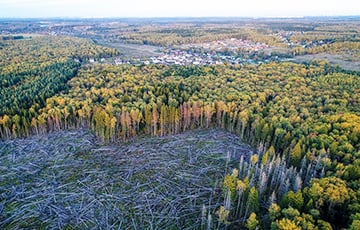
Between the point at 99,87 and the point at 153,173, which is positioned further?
the point at 99,87

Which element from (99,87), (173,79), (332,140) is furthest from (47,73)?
(332,140)

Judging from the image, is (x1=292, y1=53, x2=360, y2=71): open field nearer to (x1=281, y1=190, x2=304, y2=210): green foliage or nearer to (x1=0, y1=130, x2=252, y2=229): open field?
(x1=0, y1=130, x2=252, y2=229): open field

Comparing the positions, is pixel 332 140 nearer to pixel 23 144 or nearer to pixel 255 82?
pixel 255 82

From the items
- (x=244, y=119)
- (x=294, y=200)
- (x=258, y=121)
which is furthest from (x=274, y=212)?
(x=244, y=119)

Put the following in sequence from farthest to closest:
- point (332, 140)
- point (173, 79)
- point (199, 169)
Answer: point (173, 79) < point (199, 169) < point (332, 140)

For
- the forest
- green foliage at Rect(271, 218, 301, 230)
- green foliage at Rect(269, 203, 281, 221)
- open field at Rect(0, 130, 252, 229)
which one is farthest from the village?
green foliage at Rect(271, 218, 301, 230)

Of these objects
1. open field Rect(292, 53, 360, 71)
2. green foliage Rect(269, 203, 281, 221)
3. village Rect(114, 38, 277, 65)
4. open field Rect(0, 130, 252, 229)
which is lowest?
open field Rect(0, 130, 252, 229)

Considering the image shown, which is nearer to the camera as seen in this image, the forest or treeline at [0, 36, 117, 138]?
the forest
